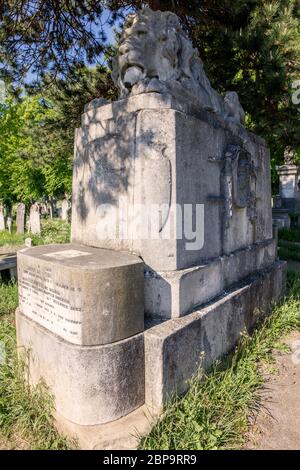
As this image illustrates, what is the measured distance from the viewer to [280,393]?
8.95ft

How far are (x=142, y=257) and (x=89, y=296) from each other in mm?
692

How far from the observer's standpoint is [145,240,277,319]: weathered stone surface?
254cm

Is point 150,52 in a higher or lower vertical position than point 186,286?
higher

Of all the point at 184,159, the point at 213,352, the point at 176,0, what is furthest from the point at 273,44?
the point at 213,352

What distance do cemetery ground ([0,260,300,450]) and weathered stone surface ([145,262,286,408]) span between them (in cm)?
11

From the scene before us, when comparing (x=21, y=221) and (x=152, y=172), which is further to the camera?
(x=21, y=221)

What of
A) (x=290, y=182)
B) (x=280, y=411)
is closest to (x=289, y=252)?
(x=280, y=411)

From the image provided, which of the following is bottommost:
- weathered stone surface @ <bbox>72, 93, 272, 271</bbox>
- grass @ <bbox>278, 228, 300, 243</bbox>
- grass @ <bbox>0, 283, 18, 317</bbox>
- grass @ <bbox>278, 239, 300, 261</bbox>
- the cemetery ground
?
the cemetery ground

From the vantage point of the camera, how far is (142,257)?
2600 millimetres

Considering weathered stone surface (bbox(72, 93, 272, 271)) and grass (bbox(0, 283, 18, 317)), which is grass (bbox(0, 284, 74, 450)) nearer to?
weathered stone surface (bbox(72, 93, 272, 271))

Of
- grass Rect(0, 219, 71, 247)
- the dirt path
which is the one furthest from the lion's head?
grass Rect(0, 219, 71, 247)

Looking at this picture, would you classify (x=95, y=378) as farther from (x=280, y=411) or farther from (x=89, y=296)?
(x=280, y=411)

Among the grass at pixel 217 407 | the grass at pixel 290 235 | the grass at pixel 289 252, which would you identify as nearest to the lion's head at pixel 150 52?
the grass at pixel 217 407

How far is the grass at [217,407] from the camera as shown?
2.04m
